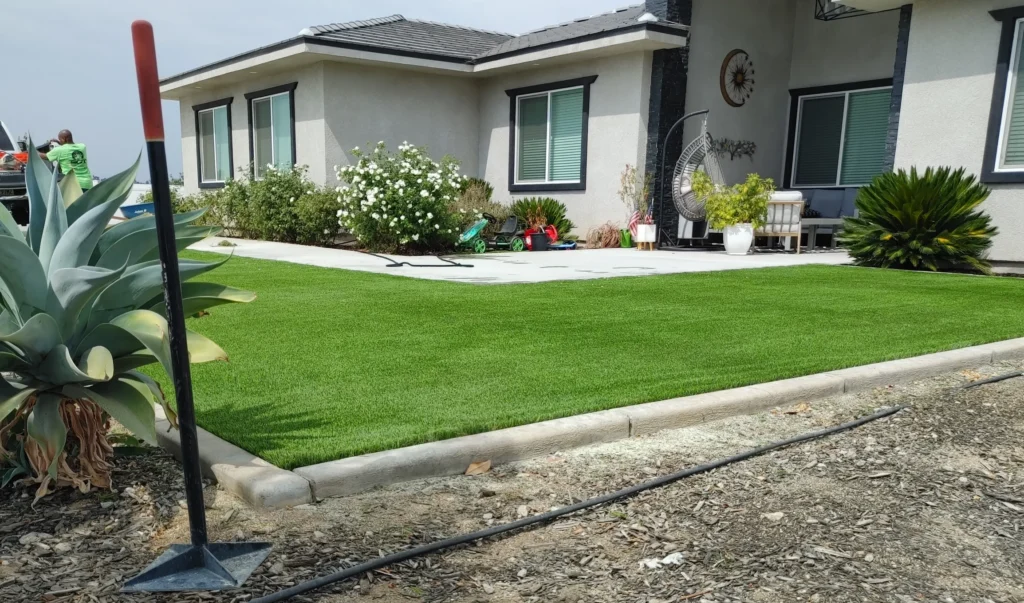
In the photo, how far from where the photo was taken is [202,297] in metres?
2.53

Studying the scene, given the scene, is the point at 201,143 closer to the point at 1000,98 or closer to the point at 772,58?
the point at 772,58

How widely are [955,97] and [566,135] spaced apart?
644 centimetres

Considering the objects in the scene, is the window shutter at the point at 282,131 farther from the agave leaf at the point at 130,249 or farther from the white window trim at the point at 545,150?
the agave leaf at the point at 130,249

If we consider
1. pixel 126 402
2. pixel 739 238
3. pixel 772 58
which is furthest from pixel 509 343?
pixel 772 58

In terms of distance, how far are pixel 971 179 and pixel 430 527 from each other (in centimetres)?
979

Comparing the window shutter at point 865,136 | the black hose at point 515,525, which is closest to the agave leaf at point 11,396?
the black hose at point 515,525

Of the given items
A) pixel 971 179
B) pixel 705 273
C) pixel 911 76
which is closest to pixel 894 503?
pixel 705 273

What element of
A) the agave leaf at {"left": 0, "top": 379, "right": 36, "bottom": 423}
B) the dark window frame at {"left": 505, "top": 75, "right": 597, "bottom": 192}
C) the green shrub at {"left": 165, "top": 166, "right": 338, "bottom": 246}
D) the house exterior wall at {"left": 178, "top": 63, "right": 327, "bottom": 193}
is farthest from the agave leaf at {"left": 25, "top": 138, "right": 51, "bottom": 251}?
the dark window frame at {"left": 505, "top": 75, "right": 597, "bottom": 192}

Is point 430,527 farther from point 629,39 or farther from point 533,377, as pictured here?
point 629,39

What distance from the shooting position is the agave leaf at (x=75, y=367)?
7.02ft

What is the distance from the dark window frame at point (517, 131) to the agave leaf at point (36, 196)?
11913 mm

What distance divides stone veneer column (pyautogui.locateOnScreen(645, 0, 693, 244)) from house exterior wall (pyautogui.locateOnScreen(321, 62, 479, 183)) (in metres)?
4.36

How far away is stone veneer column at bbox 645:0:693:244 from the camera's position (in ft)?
42.5

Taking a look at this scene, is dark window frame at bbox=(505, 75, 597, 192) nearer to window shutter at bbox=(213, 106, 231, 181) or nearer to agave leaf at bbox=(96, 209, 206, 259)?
window shutter at bbox=(213, 106, 231, 181)
